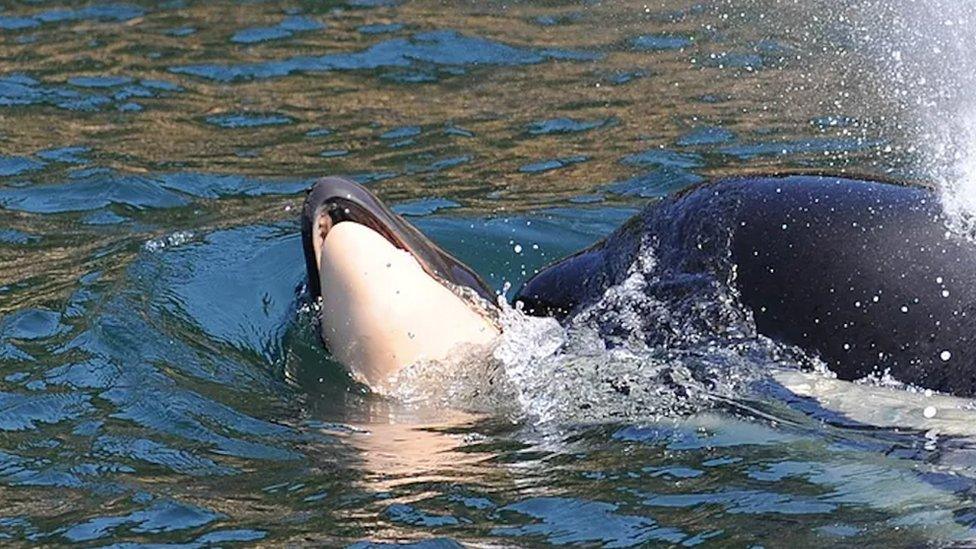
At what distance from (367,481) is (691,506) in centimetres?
98

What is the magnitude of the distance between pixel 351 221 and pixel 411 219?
7.66ft

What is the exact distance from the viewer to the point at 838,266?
5750mm

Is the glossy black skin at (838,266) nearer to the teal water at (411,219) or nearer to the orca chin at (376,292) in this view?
the teal water at (411,219)

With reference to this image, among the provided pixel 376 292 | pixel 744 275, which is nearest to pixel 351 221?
pixel 376 292

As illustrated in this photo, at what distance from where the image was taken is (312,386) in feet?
20.7

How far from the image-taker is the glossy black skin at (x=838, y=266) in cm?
556

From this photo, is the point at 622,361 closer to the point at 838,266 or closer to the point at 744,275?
the point at 744,275

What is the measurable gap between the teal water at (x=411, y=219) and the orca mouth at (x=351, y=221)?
0.36m

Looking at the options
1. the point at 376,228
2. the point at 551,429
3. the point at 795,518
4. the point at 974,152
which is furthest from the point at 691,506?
the point at 974,152

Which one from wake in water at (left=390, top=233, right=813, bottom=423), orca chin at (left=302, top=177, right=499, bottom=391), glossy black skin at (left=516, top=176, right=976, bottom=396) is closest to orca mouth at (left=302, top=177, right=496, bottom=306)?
orca chin at (left=302, top=177, right=499, bottom=391)

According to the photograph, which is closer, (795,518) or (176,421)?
(795,518)

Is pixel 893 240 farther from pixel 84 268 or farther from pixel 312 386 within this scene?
pixel 84 268

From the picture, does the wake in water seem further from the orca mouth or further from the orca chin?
the orca mouth

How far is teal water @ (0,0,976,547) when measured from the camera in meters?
5.17
